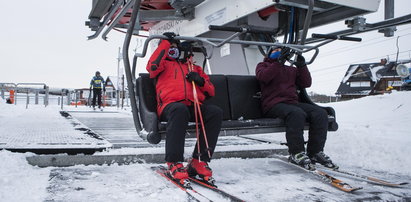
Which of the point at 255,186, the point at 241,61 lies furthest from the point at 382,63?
the point at 255,186

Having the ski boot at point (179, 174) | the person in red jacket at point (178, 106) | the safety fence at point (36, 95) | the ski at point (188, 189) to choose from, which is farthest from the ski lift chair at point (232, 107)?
the safety fence at point (36, 95)

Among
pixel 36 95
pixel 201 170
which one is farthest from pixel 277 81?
pixel 36 95

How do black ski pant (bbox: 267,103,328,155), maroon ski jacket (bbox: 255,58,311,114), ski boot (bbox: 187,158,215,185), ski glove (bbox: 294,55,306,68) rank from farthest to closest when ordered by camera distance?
ski glove (bbox: 294,55,306,68) → maroon ski jacket (bbox: 255,58,311,114) → black ski pant (bbox: 267,103,328,155) → ski boot (bbox: 187,158,215,185)

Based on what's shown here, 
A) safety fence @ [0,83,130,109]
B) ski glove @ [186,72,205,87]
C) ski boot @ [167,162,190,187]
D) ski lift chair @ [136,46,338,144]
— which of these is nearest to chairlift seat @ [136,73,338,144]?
ski lift chair @ [136,46,338,144]

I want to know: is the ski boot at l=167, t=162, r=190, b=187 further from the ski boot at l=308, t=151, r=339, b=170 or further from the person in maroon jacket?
the ski boot at l=308, t=151, r=339, b=170

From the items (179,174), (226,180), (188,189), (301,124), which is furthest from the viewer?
(301,124)

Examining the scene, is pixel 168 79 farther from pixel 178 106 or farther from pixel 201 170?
pixel 201 170

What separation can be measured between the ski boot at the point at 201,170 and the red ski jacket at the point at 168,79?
0.51 m

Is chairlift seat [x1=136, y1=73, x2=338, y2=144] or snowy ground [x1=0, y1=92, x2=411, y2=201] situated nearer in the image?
snowy ground [x1=0, y1=92, x2=411, y2=201]

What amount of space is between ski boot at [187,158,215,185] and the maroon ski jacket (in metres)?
1.04

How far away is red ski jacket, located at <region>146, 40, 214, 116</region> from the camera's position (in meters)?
2.79

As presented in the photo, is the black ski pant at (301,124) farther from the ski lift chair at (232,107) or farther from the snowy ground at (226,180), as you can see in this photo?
the snowy ground at (226,180)

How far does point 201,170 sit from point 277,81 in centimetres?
129

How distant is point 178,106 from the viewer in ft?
8.71
